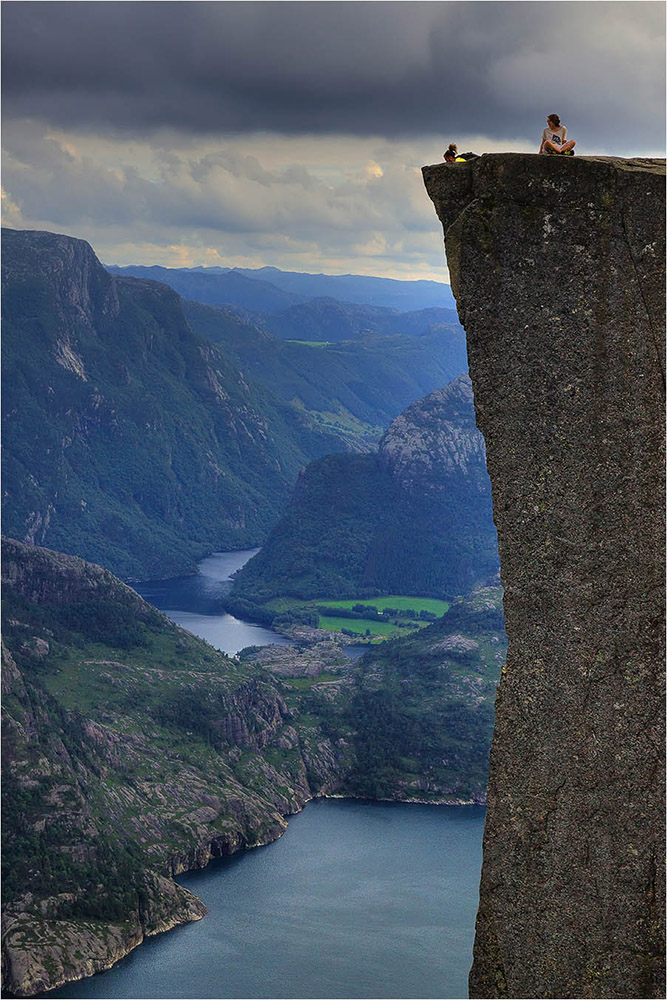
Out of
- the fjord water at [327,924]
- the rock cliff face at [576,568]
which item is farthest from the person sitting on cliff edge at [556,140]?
the fjord water at [327,924]

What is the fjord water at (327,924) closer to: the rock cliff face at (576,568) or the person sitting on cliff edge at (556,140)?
the rock cliff face at (576,568)

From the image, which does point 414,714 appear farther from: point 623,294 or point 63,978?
point 623,294

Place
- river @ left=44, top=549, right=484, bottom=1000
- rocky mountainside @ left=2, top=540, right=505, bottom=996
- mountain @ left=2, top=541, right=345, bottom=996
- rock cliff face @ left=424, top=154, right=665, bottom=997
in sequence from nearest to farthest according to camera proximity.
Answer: rock cliff face @ left=424, top=154, right=665, bottom=997 → river @ left=44, top=549, right=484, bottom=1000 → mountain @ left=2, top=541, right=345, bottom=996 → rocky mountainside @ left=2, top=540, right=505, bottom=996

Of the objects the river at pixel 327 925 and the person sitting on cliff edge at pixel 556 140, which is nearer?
the person sitting on cliff edge at pixel 556 140

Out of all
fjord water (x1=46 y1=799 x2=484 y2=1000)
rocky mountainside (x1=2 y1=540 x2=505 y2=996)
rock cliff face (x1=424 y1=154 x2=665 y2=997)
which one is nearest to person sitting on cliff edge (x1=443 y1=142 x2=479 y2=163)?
rock cliff face (x1=424 y1=154 x2=665 y2=997)

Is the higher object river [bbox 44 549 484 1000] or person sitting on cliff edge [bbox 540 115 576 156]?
person sitting on cliff edge [bbox 540 115 576 156]

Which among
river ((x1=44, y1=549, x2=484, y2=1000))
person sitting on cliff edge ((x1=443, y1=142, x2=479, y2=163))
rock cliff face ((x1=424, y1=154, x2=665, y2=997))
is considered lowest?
river ((x1=44, y1=549, x2=484, y2=1000))

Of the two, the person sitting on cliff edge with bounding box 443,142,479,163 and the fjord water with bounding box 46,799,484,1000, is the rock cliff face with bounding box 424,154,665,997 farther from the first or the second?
the fjord water with bounding box 46,799,484,1000

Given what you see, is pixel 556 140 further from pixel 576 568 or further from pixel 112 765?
pixel 112 765
